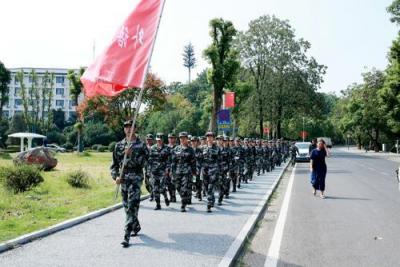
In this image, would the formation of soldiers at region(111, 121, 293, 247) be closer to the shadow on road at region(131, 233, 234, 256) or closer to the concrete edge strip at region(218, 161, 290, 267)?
the shadow on road at region(131, 233, 234, 256)

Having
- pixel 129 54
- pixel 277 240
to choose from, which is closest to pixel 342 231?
pixel 277 240

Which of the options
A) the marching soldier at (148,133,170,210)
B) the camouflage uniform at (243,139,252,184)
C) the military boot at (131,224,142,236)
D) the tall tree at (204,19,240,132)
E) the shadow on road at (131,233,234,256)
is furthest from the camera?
the tall tree at (204,19,240,132)

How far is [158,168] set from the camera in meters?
12.7

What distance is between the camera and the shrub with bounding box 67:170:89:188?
63.4ft

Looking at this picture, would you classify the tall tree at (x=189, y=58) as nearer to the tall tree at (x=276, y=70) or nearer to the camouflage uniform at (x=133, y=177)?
the tall tree at (x=276, y=70)

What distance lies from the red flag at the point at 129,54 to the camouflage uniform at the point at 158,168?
3.38 m

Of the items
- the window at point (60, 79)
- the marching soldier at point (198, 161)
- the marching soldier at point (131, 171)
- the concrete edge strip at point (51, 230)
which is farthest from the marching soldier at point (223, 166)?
the window at point (60, 79)

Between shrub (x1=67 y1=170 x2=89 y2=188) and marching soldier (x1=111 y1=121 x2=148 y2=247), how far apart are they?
422 inches

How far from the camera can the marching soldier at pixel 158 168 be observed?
41.3 feet

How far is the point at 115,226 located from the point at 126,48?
10.9ft

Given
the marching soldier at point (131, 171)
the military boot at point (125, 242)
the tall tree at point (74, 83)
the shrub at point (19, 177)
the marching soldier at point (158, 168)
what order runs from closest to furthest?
the military boot at point (125, 242) < the marching soldier at point (131, 171) < the marching soldier at point (158, 168) < the shrub at point (19, 177) < the tall tree at point (74, 83)

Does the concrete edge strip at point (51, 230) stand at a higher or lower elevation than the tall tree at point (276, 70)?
lower

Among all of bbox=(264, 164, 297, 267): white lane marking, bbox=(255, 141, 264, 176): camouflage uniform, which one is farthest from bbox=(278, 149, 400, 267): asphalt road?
bbox=(255, 141, 264, 176): camouflage uniform

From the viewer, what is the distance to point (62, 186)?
19266 mm
